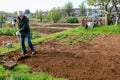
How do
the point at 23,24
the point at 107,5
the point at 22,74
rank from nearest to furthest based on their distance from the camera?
the point at 22,74 < the point at 23,24 < the point at 107,5

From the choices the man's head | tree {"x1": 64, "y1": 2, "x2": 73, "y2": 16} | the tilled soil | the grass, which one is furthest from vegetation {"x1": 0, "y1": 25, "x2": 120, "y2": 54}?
tree {"x1": 64, "y1": 2, "x2": 73, "y2": 16}

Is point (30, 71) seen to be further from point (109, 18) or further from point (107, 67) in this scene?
point (109, 18)

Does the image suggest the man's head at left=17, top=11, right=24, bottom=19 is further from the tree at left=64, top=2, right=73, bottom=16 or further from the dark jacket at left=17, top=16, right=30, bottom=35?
the tree at left=64, top=2, right=73, bottom=16

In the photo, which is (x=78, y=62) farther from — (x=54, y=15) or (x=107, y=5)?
(x=54, y=15)

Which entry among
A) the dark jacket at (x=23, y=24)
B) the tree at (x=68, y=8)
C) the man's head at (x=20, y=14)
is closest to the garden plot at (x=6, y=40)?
the dark jacket at (x=23, y=24)

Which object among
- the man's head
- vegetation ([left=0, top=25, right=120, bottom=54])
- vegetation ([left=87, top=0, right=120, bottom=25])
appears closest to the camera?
the man's head

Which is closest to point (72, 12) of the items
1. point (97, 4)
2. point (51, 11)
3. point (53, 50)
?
point (51, 11)

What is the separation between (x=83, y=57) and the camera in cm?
→ 962

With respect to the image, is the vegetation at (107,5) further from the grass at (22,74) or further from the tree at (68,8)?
the tree at (68,8)

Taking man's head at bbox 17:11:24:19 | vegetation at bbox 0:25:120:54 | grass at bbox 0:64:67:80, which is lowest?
grass at bbox 0:64:67:80

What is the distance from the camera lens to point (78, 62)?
28.8 ft

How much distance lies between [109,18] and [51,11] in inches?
866

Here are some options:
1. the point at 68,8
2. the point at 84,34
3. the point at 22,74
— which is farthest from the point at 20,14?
the point at 68,8

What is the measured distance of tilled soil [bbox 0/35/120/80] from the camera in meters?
7.41
